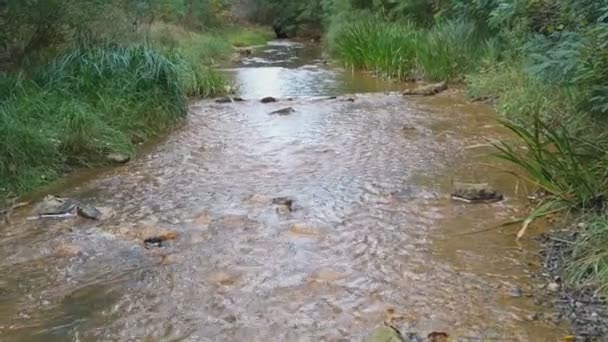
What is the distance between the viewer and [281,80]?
1326cm

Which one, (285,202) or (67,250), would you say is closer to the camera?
(67,250)

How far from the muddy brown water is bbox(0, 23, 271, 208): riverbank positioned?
31 centimetres

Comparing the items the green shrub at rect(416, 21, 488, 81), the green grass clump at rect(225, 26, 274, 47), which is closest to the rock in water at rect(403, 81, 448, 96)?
the green shrub at rect(416, 21, 488, 81)

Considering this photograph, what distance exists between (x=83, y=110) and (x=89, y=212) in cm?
200

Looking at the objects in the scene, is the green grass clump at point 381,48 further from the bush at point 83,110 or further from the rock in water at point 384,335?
the rock in water at point 384,335

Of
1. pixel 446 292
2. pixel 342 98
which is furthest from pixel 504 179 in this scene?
pixel 342 98

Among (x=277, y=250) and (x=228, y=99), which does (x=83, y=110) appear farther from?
(x=228, y=99)

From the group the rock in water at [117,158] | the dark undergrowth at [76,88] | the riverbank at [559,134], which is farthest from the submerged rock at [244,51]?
the rock in water at [117,158]

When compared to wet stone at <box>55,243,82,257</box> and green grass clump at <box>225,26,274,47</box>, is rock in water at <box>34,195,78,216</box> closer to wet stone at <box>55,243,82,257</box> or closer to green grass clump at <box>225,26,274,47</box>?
wet stone at <box>55,243,82,257</box>

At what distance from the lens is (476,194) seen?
16.1 ft

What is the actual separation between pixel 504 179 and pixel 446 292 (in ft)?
7.33

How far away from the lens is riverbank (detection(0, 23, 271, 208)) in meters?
5.52

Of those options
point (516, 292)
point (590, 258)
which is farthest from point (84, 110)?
point (590, 258)

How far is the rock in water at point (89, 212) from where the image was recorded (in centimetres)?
474
